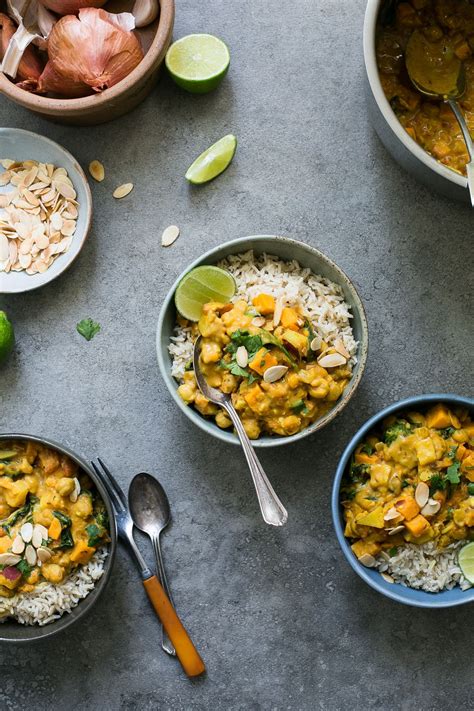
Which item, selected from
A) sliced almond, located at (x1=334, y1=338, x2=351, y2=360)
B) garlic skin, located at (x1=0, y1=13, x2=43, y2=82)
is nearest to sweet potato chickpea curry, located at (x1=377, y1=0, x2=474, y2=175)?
sliced almond, located at (x1=334, y1=338, x2=351, y2=360)

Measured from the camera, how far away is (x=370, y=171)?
9.33 ft

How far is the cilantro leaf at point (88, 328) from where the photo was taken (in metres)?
2.84

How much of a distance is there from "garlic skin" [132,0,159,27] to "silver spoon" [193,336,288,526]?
1321 millimetres

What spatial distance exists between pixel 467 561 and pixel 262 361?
3.27ft

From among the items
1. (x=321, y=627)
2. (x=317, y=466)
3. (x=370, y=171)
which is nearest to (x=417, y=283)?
(x=370, y=171)

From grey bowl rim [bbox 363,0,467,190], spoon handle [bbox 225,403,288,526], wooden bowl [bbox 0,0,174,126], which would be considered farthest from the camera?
wooden bowl [bbox 0,0,174,126]

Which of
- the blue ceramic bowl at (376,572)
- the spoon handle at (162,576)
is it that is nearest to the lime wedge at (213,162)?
the blue ceramic bowl at (376,572)

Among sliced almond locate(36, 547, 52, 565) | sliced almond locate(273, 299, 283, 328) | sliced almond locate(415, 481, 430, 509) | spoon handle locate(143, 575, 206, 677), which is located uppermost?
sliced almond locate(273, 299, 283, 328)

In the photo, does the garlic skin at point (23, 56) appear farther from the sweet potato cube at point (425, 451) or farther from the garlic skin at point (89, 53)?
the sweet potato cube at point (425, 451)

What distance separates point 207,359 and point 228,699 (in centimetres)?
131

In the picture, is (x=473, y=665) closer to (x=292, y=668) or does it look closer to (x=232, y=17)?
(x=292, y=668)

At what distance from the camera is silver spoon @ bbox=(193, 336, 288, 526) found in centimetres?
246

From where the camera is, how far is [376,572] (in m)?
2.57

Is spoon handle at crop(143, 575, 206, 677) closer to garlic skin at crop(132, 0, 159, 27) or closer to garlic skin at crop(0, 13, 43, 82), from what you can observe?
garlic skin at crop(0, 13, 43, 82)
